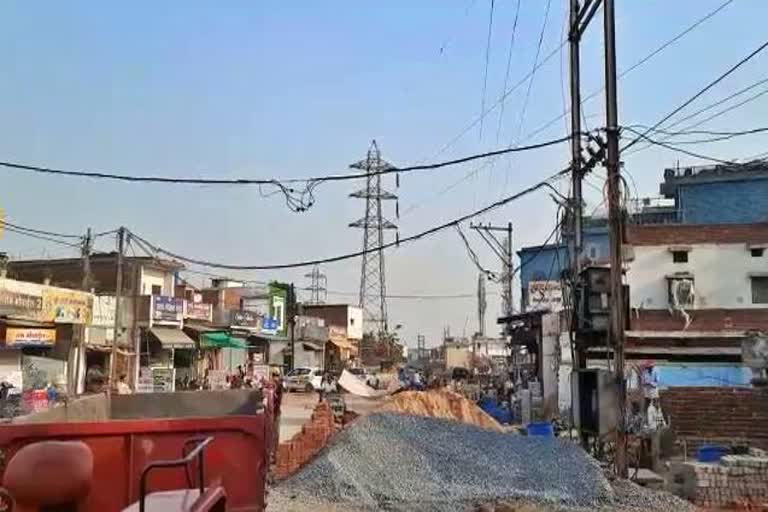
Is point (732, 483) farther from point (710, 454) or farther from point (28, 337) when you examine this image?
point (28, 337)

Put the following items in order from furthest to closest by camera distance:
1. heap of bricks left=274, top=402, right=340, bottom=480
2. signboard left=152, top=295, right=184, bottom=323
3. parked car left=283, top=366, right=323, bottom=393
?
1. parked car left=283, top=366, right=323, bottom=393
2. signboard left=152, top=295, right=184, bottom=323
3. heap of bricks left=274, top=402, right=340, bottom=480

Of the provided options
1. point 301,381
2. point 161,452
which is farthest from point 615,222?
point 301,381

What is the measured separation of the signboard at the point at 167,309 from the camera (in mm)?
41344

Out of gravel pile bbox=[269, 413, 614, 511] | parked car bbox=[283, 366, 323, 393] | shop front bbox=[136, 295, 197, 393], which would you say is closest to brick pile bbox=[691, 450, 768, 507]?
gravel pile bbox=[269, 413, 614, 511]

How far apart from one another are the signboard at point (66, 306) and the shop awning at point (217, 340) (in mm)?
11040

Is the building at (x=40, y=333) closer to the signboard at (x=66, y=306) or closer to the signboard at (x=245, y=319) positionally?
the signboard at (x=66, y=306)

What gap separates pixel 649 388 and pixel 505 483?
12895 mm

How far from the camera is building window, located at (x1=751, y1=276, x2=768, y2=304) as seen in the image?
34469 mm

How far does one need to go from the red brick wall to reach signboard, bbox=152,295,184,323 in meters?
27.5

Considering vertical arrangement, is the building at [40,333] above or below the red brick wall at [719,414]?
above

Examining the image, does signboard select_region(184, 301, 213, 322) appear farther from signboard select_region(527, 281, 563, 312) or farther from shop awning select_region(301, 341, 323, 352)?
shop awning select_region(301, 341, 323, 352)

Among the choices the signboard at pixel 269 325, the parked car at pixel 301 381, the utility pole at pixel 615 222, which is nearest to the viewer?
the utility pole at pixel 615 222

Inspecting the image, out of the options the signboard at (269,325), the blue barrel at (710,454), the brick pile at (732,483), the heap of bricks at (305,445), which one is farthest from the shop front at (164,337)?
the brick pile at (732,483)

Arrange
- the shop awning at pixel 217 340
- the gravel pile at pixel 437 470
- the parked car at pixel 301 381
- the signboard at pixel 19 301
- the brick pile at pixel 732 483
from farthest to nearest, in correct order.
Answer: the parked car at pixel 301 381, the shop awning at pixel 217 340, the signboard at pixel 19 301, the brick pile at pixel 732 483, the gravel pile at pixel 437 470
